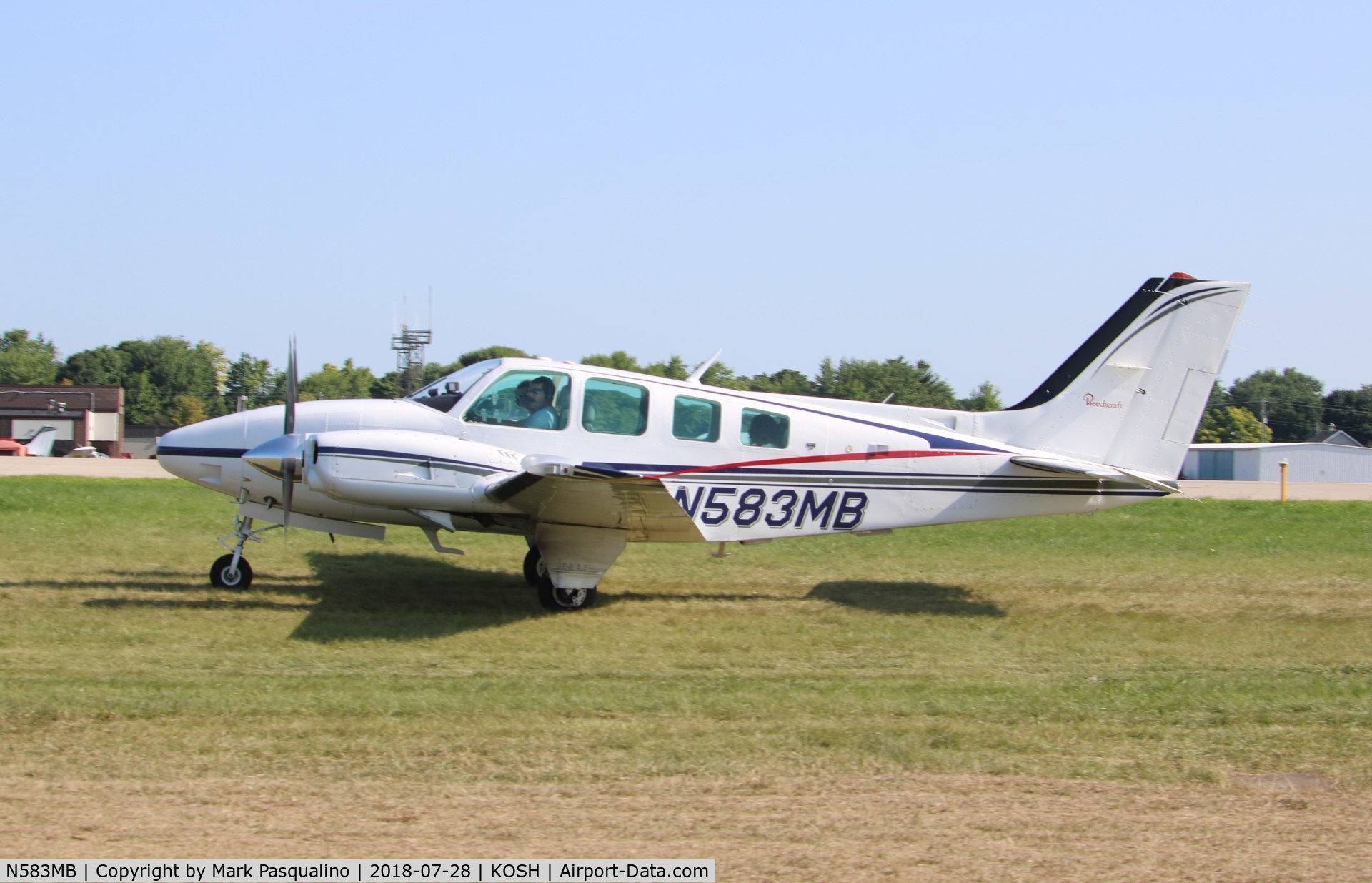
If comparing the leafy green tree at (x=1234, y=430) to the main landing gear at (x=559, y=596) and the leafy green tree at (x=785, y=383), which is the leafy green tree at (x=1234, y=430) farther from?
the main landing gear at (x=559, y=596)

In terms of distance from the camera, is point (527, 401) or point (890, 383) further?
point (890, 383)

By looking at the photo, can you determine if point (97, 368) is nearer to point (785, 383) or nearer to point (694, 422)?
point (785, 383)

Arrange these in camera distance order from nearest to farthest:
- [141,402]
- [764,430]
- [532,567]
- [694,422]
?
[694,422], [764,430], [532,567], [141,402]

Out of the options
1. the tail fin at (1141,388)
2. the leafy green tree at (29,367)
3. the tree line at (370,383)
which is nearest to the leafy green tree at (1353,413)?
the tree line at (370,383)

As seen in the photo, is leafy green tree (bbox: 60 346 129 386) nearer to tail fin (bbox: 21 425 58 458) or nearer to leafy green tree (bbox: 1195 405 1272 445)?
tail fin (bbox: 21 425 58 458)

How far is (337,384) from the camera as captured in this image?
45750 mm

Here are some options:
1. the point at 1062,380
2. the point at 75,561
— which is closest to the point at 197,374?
the point at 75,561

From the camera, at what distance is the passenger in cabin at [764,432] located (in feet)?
34.0

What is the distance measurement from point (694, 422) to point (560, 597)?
211 centimetres

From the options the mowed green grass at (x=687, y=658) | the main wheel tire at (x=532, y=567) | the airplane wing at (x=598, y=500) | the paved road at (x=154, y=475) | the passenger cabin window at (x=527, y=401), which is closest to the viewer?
the mowed green grass at (x=687, y=658)

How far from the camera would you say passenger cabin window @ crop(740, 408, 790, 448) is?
33.9ft

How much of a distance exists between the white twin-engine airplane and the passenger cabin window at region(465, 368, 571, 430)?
0.05ft

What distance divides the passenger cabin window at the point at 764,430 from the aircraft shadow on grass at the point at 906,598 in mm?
1741

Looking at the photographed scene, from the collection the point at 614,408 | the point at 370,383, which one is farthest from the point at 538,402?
the point at 370,383
